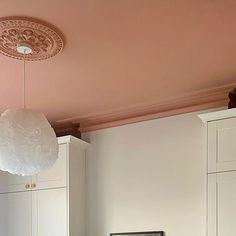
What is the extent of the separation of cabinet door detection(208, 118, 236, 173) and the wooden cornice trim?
0.33 m

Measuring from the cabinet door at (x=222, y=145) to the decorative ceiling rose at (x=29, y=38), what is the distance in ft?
4.53

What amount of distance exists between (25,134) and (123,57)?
87 centimetres

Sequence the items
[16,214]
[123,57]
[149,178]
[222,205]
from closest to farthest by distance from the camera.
Result: [123,57] < [222,205] < [149,178] < [16,214]

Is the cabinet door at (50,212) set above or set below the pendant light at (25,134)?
below

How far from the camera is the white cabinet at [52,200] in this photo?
4.09 metres

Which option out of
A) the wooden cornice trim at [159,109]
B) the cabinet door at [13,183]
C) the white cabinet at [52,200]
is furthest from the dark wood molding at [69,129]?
the cabinet door at [13,183]

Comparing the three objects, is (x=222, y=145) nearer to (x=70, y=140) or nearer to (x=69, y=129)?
(x=70, y=140)

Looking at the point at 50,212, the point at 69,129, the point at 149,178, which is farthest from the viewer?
the point at 69,129

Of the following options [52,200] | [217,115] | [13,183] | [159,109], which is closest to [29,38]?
[217,115]

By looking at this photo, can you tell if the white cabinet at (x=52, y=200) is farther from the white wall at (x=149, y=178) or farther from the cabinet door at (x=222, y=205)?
the cabinet door at (x=222, y=205)

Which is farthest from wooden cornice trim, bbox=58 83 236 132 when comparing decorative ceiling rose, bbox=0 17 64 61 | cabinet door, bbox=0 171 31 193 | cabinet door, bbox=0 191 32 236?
decorative ceiling rose, bbox=0 17 64 61

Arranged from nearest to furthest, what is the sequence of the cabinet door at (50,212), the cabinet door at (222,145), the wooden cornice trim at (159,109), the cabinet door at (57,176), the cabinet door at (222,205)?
the cabinet door at (222,205), the cabinet door at (222,145), the wooden cornice trim at (159,109), the cabinet door at (50,212), the cabinet door at (57,176)

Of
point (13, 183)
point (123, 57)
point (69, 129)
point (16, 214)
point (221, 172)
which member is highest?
point (123, 57)

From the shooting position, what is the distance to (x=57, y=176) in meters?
4.20
